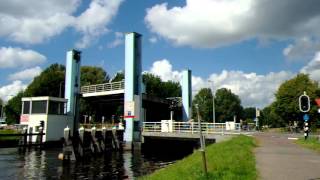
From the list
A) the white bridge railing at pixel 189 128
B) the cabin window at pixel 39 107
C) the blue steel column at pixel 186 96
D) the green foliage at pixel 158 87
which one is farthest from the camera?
the green foliage at pixel 158 87

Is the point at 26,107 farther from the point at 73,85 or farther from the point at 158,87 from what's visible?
the point at 158,87

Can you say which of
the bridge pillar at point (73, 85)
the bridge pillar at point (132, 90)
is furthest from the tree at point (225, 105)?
the bridge pillar at point (132, 90)

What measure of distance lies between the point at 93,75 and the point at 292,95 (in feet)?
134

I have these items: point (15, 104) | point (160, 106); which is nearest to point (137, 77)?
point (160, 106)

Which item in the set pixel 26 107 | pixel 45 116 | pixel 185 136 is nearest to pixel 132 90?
pixel 185 136

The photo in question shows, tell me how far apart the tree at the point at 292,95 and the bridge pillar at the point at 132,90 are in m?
24.6

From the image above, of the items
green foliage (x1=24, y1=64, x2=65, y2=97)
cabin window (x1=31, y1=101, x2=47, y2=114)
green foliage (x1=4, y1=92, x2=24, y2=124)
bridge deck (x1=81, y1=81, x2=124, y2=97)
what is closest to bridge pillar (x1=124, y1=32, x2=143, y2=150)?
bridge deck (x1=81, y1=81, x2=124, y2=97)

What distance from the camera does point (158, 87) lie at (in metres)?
83.5

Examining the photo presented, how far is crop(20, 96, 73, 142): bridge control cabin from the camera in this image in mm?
39938

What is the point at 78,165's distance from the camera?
85.3ft

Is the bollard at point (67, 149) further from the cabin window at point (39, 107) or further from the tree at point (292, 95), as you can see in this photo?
the tree at point (292, 95)

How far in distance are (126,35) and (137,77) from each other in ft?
15.8

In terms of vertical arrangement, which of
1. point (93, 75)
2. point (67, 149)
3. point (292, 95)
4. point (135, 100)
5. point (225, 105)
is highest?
point (93, 75)

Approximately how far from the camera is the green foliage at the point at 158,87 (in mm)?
81812
